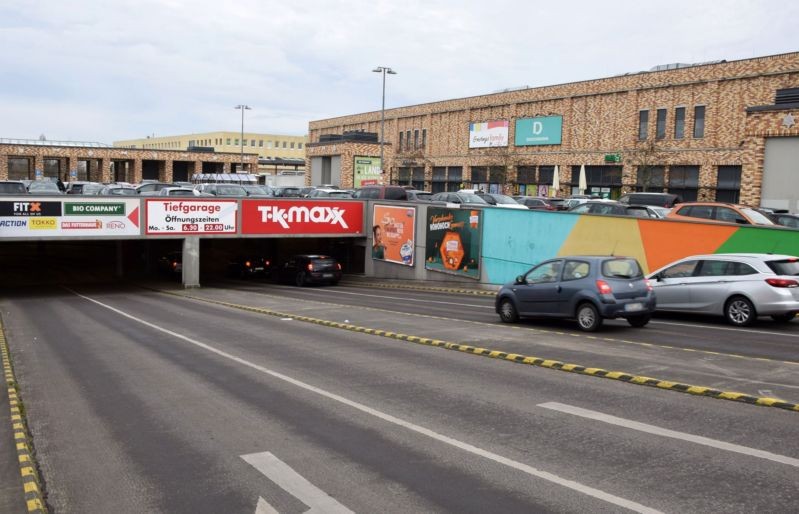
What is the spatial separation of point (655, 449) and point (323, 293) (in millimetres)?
26999

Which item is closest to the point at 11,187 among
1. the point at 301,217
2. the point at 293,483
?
the point at 301,217

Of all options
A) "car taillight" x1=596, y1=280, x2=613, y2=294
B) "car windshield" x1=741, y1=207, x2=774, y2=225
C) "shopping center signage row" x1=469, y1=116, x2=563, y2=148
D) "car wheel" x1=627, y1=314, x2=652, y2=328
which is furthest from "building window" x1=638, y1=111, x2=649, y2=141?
"car taillight" x1=596, y1=280, x2=613, y2=294

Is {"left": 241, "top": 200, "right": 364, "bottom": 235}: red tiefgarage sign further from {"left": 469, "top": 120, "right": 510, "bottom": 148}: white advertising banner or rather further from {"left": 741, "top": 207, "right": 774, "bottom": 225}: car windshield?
{"left": 469, "top": 120, "right": 510, "bottom": 148}: white advertising banner

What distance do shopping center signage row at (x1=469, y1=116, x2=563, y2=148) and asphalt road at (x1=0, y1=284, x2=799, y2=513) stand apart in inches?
Result: 1836

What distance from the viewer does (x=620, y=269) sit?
54.2ft

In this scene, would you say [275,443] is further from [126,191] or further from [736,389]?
[126,191]

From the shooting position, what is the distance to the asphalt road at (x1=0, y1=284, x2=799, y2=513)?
6812 mm

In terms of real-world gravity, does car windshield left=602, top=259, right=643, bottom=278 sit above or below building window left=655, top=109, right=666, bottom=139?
below

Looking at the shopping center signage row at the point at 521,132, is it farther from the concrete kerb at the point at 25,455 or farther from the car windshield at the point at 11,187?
the concrete kerb at the point at 25,455

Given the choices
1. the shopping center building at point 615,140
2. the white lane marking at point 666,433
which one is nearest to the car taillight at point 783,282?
the white lane marking at point 666,433

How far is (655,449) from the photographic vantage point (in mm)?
7895

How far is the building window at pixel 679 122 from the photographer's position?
50938 mm

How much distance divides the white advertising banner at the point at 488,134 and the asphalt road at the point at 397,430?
169 feet

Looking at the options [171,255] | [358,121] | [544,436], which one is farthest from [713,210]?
[358,121]
